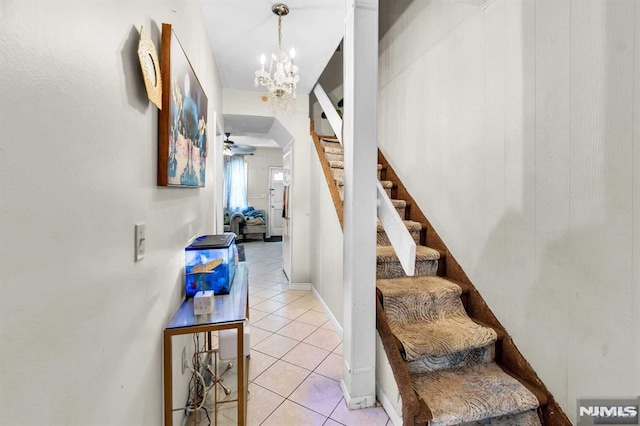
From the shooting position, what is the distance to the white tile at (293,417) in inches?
64.2

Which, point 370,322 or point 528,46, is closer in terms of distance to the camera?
point 528,46

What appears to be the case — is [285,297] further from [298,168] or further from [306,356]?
[298,168]

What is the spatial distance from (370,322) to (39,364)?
1558mm

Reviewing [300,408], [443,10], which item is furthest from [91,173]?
[443,10]

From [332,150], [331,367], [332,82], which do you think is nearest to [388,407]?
[331,367]

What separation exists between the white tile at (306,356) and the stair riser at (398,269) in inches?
32.6

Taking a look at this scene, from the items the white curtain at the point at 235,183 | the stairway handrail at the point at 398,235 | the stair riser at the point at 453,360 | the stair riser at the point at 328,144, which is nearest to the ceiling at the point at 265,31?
the stair riser at the point at 328,144

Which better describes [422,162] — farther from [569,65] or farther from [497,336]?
[497,336]

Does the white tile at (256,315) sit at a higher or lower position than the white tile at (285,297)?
lower

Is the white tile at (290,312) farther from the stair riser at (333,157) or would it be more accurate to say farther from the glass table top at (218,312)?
the stair riser at (333,157)

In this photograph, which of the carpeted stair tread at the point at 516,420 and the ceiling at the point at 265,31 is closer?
the carpeted stair tread at the point at 516,420

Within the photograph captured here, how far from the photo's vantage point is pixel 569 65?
53.6 inches

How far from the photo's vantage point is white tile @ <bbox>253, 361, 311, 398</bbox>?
1925 mm

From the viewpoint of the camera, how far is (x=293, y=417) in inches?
66.0
